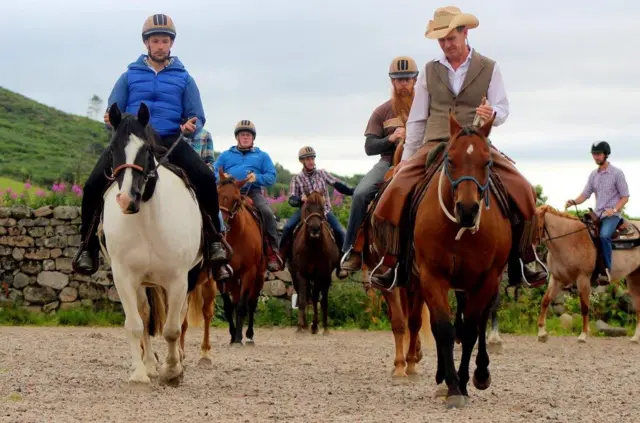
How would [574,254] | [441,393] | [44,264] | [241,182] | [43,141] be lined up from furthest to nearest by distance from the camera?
[43,141] < [44,264] < [574,254] < [241,182] < [441,393]

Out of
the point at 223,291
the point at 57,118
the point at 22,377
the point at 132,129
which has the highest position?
the point at 57,118

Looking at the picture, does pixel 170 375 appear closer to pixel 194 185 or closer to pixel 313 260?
pixel 194 185

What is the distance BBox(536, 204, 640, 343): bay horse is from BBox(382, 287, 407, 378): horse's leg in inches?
265

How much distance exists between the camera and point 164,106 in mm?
10484

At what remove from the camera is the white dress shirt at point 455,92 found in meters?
9.17

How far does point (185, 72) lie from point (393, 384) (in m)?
3.62

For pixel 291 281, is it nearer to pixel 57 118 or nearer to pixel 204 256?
pixel 204 256

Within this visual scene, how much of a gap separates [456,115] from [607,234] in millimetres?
8959

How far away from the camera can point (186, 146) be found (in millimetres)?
10242

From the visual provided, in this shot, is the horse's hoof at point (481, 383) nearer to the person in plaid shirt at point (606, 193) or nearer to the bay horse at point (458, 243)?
the bay horse at point (458, 243)

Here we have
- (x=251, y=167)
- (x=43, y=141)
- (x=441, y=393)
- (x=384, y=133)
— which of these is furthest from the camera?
(x=43, y=141)

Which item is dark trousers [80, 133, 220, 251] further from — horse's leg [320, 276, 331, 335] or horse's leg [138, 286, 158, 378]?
horse's leg [320, 276, 331, 335]

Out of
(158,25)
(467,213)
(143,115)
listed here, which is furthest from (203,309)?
(467,213)

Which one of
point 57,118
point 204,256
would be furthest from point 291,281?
point 57,118
